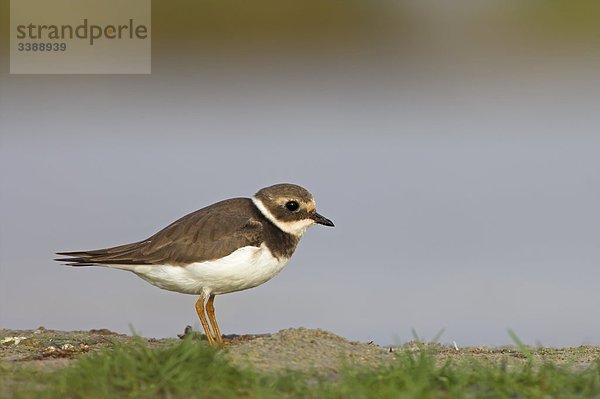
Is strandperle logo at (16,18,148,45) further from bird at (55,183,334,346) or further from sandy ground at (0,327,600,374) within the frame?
sandy ground at (0,327,600,374)

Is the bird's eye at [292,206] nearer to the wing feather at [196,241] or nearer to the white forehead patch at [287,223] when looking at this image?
the white forehead patch at [287,223]

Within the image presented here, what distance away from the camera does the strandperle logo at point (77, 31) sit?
64.8 ft

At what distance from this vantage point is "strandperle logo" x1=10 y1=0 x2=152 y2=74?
780 inches

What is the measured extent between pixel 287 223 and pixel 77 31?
13.2m

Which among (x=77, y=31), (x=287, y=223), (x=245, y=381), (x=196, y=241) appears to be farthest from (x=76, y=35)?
(x=245, y=381)

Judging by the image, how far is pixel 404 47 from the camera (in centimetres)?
2112

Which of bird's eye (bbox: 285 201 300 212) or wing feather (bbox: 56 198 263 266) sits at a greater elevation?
bird's eye (bbox: 285 201 300 212)

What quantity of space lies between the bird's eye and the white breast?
513 mm

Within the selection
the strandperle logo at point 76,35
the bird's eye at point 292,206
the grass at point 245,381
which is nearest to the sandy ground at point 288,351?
the grass at point 245,381

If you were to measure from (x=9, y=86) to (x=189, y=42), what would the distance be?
3656 mm

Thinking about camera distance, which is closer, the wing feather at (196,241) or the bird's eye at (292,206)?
the wing feather at (196,241)

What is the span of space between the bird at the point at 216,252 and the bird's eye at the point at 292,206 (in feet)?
0.04

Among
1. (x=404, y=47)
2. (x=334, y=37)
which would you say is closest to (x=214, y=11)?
(x=334, y=37)

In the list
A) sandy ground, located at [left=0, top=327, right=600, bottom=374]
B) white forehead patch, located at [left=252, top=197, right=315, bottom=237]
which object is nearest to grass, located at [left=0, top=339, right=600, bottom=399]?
sandy ground, located at [left=0, top=327, right=600, bottom=374]
